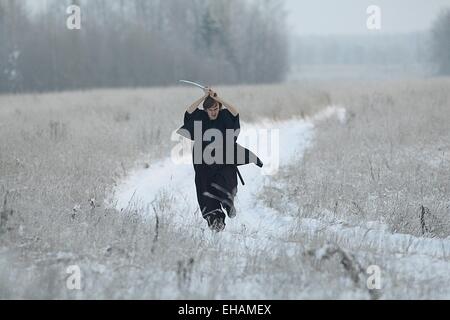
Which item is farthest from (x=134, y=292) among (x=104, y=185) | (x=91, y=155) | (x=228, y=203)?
(x=91, y=155)

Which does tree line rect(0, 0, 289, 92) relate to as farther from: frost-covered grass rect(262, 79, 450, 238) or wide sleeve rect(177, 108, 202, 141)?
wide sleeve rect(177, 108, 202, 141)

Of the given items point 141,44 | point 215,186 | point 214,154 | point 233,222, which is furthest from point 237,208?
point 141,44

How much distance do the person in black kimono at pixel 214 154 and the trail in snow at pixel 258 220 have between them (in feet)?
0.82

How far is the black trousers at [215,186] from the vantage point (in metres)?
6.50

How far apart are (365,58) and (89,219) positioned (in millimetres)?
122791

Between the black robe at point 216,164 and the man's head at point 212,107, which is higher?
the man's head at point 212,107

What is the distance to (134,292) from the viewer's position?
3.93 meters

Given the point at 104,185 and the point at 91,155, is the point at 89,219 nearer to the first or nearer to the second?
the point at 104,185

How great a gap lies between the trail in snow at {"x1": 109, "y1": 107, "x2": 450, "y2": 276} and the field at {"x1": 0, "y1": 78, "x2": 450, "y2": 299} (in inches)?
1.2

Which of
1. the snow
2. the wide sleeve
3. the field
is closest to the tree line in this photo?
the field

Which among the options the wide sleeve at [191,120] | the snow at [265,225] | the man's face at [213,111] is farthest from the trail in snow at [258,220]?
the man's face at [213,111]

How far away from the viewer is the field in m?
4.17

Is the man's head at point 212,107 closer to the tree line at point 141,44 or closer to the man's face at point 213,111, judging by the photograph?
Result: the man's face at point 213,111

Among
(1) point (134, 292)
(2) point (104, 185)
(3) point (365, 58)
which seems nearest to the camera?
(1) point (134, 292)
